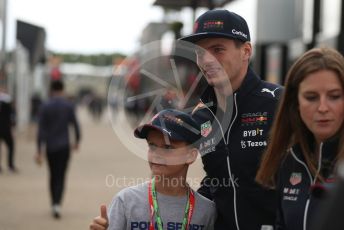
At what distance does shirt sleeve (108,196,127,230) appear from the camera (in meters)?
3.09

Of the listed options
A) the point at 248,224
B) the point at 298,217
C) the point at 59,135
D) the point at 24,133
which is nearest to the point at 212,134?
the point at 248,224

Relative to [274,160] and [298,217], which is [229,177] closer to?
[274,160]

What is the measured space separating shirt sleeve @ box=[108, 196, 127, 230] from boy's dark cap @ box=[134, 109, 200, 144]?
1.17 ft

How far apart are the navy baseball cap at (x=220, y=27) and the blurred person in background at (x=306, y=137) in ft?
2.21

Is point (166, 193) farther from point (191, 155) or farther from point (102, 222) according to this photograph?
point (102, 222)

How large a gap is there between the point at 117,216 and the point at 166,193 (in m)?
0.26

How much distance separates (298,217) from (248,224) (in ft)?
2.08

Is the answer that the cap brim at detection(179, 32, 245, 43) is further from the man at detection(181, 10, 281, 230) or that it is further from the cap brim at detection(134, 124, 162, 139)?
the cap brim at detection(134, 124, 162, 139)

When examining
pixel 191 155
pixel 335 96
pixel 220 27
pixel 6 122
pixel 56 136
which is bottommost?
pixel 6 122

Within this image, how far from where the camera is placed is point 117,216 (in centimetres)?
311

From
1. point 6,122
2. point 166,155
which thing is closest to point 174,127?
point 166,155

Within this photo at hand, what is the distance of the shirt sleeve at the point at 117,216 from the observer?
10.2ft

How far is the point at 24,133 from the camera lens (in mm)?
29812

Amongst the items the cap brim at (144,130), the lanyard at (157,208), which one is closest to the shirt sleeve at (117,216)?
the lanyard at (157,208)
